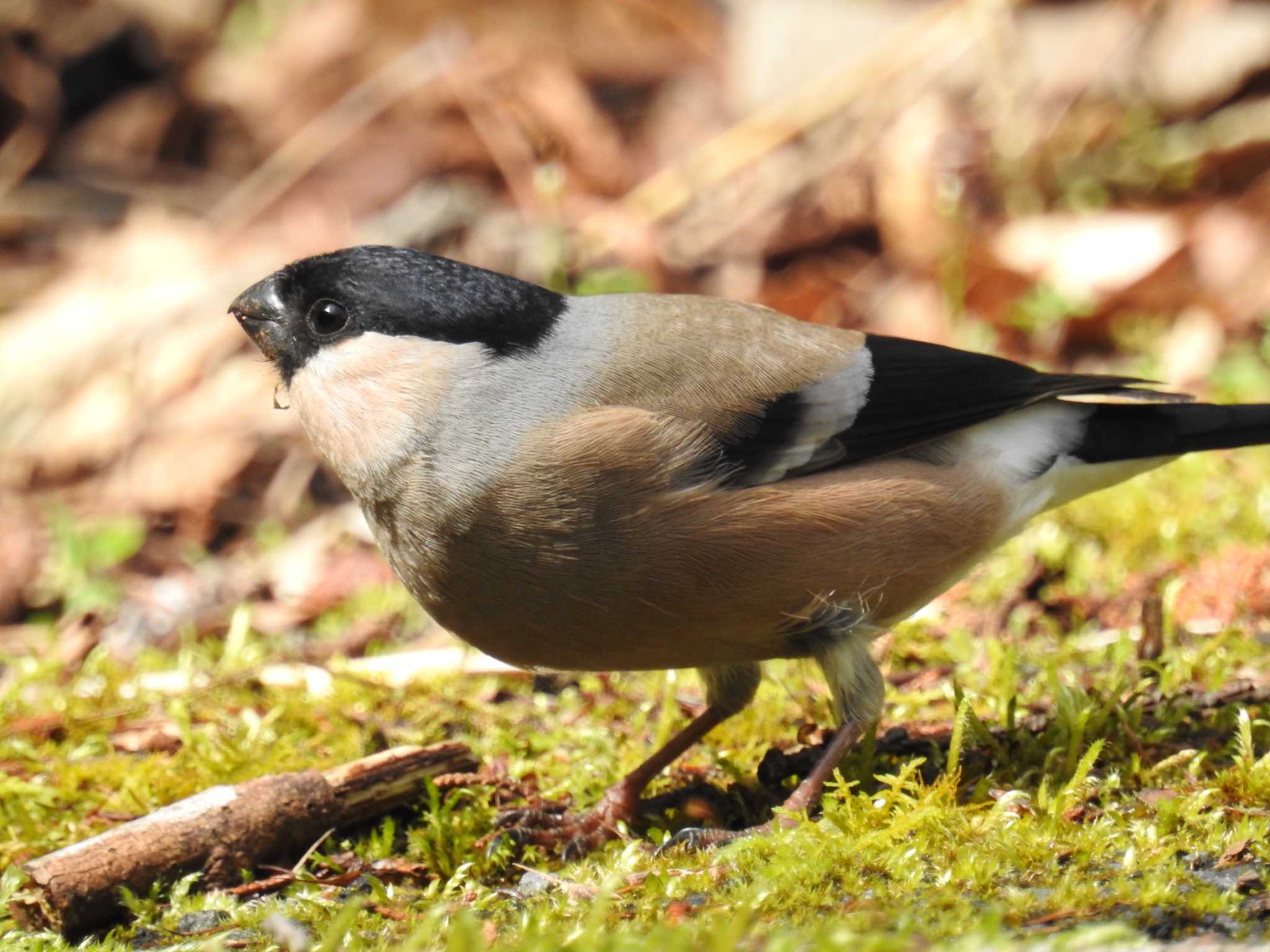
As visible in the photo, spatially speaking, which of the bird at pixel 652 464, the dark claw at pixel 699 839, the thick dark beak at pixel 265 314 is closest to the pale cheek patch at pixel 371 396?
the bird at pixel 652 464

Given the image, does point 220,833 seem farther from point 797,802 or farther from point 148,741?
point 797,802

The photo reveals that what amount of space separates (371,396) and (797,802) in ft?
5.70

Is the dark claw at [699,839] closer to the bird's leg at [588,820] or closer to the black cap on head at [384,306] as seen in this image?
the bird's leg at [588,820]

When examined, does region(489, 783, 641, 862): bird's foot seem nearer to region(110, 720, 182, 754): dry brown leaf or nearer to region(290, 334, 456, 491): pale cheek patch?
region(290, 334, 456, 491): pale cheek patch

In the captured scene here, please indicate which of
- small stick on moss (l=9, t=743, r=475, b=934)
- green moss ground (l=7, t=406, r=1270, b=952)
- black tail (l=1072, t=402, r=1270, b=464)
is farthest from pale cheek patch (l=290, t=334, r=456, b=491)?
black tail (l=1072, t=402, r=1270, b=464)

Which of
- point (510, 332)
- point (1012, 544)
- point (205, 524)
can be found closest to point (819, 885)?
point (510, 332)

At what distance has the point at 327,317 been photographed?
4.23m

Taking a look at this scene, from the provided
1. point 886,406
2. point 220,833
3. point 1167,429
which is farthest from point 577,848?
point 1167,429

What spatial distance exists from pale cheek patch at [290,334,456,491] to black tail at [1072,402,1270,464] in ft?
7.63

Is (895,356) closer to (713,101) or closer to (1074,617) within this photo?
(1074,617)

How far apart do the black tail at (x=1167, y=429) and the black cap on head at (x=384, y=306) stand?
2.03 meters

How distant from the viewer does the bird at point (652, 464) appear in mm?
3852

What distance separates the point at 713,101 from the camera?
1195cm

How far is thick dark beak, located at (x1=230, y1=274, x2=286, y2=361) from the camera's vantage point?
429 cm
